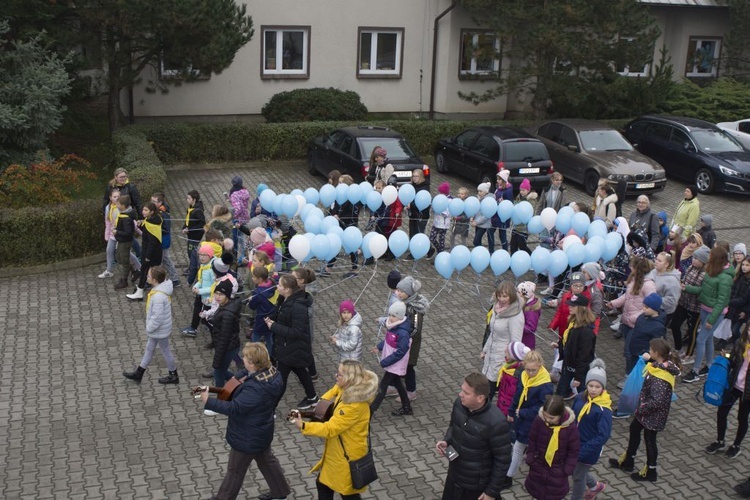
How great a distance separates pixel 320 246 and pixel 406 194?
3077 mm

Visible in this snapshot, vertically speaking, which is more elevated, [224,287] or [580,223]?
[580,223]

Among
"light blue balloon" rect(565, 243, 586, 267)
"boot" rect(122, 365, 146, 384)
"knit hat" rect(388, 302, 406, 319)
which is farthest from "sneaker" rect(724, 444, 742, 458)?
"boot" rect(122, 365, 146, 384)

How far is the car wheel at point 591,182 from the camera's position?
795 inches

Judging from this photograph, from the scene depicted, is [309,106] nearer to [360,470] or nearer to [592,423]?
[592,423]

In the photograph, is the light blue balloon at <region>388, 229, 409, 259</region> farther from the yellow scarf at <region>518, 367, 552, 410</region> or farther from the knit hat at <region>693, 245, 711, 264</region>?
the yellow scarf at <region>518, 367, 552, 410</region>

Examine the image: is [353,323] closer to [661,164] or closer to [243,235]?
[243,235]

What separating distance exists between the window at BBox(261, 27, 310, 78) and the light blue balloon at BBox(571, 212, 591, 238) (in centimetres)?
1432

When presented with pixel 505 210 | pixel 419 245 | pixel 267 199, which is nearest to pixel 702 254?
pixel 505 210

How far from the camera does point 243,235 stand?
43.5ft

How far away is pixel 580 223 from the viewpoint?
12633mm

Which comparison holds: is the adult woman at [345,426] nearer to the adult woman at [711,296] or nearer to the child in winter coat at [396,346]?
the child in winter coat at [396,346]

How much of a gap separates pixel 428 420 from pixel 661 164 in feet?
50.3

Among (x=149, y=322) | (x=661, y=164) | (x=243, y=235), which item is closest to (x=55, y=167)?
(x=243, y=235)

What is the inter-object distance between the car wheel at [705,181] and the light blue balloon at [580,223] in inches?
376
